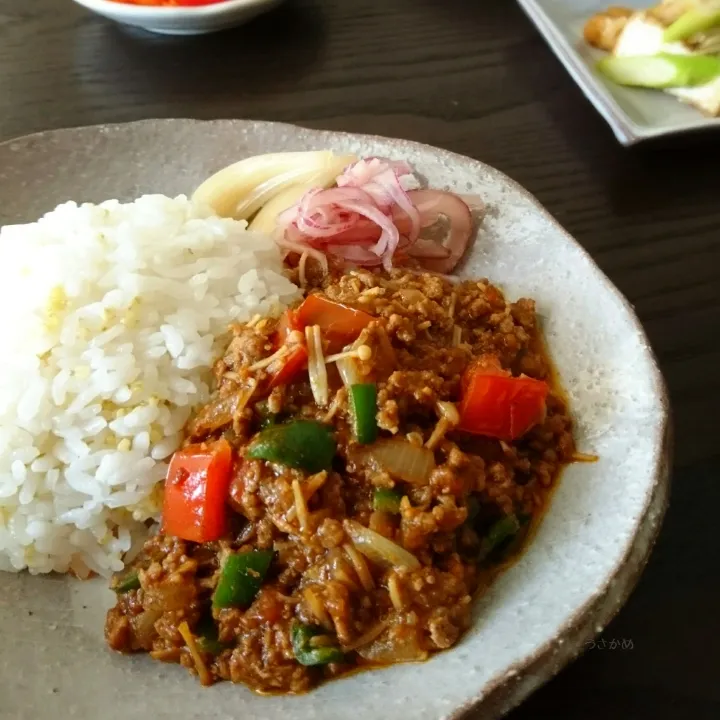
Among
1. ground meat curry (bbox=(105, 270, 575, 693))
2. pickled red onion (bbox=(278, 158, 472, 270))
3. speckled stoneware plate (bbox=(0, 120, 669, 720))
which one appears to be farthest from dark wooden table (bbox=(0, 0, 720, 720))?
pickled red onion (bbox=(278, 158, 472, 270))

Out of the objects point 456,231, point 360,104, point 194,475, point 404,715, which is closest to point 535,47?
point 360,104

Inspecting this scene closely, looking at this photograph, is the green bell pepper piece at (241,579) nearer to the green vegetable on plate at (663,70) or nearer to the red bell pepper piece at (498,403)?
the red bell pepper piece at (498,403)

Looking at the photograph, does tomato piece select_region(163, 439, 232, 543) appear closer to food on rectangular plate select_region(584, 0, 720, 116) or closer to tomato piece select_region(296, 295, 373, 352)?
tomato piece select_region(296, 295, 373, 352)

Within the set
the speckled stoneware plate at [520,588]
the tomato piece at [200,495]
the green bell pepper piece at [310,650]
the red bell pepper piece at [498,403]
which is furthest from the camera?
the red bell pepper piece at [498,403]

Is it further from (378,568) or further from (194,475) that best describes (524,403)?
(194,475)

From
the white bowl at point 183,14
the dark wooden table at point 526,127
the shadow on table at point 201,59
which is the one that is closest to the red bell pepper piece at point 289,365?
the dark wooden table at point 526,127

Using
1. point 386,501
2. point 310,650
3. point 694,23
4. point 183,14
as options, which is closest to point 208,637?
point 310,650
